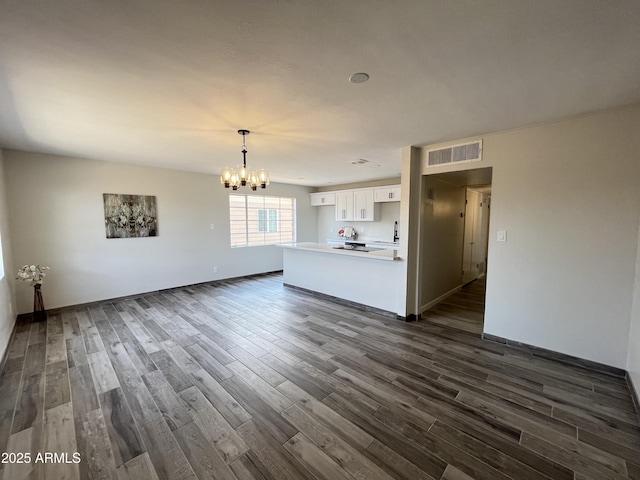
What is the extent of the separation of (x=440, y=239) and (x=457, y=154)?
157 centimetres

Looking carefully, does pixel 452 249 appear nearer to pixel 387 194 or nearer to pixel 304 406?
pixel 387 194

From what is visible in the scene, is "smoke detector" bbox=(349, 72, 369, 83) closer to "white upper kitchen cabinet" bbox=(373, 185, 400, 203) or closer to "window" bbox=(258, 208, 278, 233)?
"white upper kitchen cabinet" bbox=(373, 185, 400, 203)

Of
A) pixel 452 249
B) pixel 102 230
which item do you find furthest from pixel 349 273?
pixel 102 230

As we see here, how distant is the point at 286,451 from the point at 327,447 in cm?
27

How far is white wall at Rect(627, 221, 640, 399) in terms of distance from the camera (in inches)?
86.0

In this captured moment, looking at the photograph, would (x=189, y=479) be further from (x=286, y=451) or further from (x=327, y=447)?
(x=327, y=447)

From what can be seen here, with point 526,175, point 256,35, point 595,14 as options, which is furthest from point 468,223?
point 256,35

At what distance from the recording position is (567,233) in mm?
2729

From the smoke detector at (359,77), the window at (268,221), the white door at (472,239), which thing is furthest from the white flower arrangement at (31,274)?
the white door at (472,239)

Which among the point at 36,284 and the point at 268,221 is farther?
the point at 268,221

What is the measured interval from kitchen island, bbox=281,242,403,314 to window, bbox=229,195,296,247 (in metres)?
1.55

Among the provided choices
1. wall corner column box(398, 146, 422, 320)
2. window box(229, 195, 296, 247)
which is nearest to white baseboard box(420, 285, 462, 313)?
wall corner column box(398, 146, 422, 320)

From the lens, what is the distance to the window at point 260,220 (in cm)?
650

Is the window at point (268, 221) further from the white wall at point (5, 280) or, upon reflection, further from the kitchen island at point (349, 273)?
the white wall at point (5, 280)
